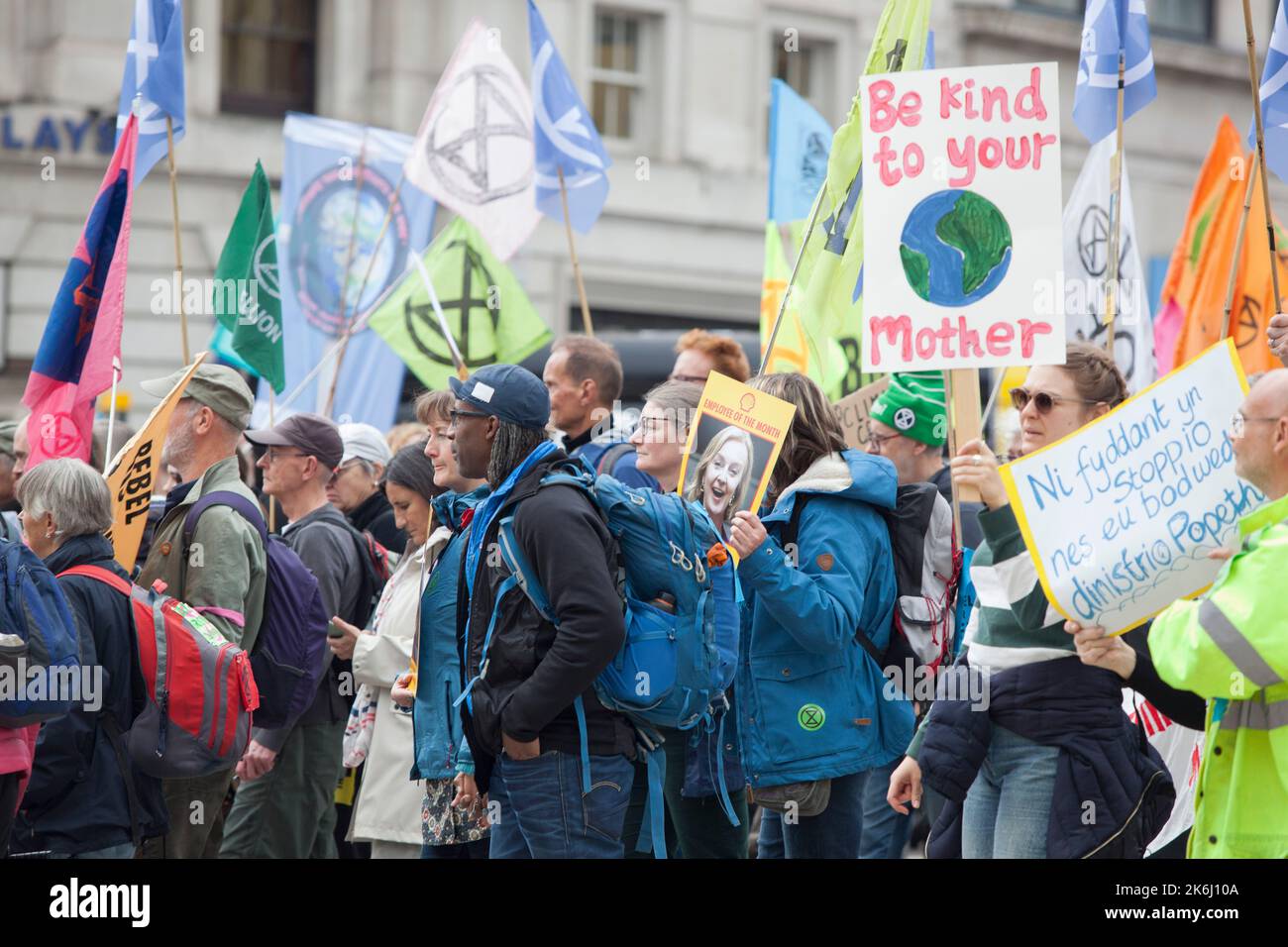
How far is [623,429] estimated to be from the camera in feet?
22.3

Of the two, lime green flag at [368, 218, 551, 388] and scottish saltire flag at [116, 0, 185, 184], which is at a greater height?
scottish saltire flag at [116, 0, 185, 184]

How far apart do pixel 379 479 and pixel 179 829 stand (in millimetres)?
2282

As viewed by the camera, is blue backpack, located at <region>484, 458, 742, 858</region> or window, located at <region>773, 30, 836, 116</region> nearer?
blue backpack, located at <region>484, 458, 742, 858</region>

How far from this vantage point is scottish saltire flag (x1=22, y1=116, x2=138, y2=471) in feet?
20.4

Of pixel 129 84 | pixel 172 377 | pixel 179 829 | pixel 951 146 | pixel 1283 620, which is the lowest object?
pixel 179 829

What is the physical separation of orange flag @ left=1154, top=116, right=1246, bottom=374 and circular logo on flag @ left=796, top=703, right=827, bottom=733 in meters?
4.20

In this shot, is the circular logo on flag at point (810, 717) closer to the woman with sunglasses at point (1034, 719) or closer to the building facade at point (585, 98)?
the woman with sunglasses at point (1034, 719)

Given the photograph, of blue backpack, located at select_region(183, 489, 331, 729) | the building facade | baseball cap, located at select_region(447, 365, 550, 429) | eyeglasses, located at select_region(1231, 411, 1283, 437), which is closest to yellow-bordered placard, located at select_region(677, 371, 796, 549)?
baseball cap, located at select_region(447, 365, 550, 429)

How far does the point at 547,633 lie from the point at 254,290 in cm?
378

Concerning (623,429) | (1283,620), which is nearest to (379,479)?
(623,429)

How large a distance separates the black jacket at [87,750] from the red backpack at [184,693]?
0.25 feet

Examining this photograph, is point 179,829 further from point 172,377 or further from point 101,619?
point 172,377

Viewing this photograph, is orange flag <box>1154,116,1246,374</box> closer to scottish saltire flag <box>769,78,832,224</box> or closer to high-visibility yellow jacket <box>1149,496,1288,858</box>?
scottish saltire flag <box>769,78,832,224</box>
